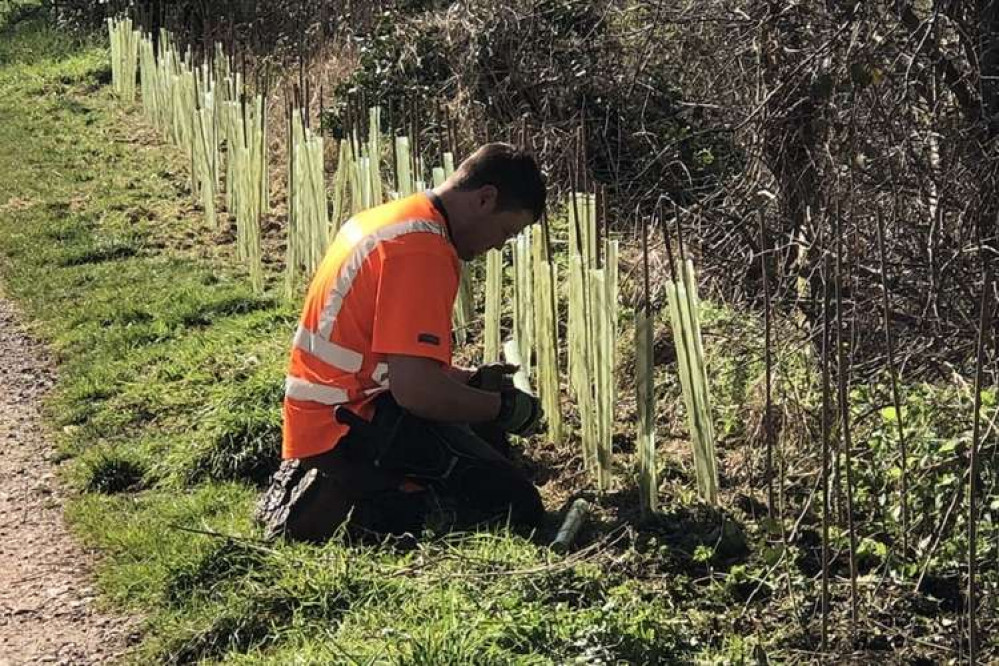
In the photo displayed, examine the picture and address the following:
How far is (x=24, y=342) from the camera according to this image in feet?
22.3

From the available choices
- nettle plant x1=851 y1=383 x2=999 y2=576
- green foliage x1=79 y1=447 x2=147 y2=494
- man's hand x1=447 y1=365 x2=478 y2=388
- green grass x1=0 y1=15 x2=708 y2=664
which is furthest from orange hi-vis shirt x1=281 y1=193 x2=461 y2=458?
nettle plant x1=851 y1=383 x2=999 y2=576

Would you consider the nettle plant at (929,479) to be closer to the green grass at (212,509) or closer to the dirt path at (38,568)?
the green grass at (212,509)

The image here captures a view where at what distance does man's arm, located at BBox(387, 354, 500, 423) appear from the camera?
388 cm

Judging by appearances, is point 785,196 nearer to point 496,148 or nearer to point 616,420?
point 616,420

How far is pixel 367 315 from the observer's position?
3.99 m

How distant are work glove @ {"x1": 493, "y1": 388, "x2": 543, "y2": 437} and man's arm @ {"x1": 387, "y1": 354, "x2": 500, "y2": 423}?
17 cm

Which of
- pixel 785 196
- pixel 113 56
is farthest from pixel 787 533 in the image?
pixel 113 56

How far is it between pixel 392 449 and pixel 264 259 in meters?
3.93

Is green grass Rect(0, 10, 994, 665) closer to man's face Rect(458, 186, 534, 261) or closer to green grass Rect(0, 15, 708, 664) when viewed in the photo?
green grass Rect(0, 15, 708, 664)

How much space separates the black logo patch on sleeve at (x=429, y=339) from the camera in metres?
3.86

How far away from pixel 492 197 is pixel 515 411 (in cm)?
73

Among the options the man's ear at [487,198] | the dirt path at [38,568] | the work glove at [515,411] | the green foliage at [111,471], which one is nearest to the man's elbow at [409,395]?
the work glove at [515,411]

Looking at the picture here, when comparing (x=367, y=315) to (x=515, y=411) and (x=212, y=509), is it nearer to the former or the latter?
(x=515, y=411)

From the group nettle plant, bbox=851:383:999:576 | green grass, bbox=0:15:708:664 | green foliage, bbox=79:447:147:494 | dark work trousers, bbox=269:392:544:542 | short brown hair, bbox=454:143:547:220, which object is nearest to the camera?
green grass, bbox=0:15:708:664
